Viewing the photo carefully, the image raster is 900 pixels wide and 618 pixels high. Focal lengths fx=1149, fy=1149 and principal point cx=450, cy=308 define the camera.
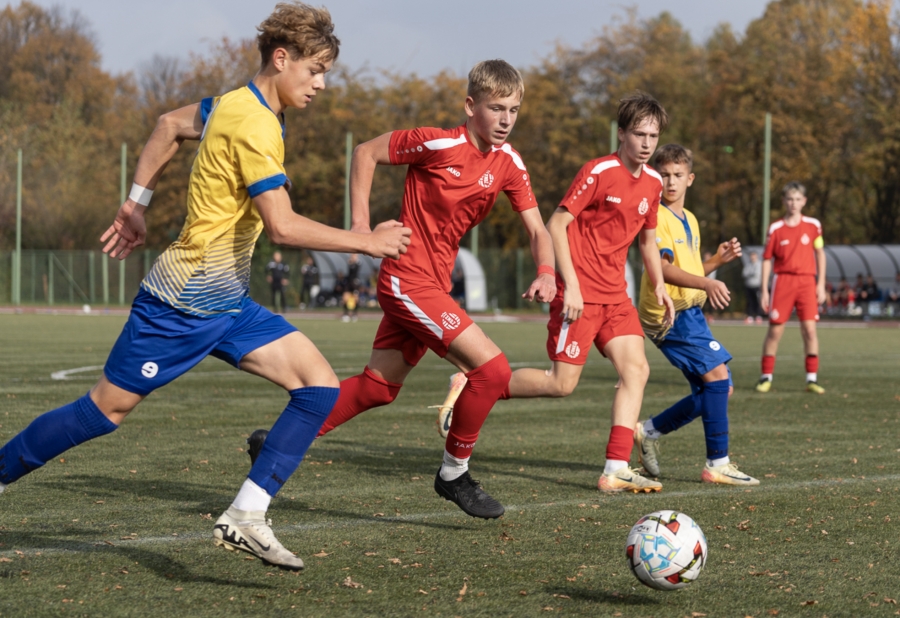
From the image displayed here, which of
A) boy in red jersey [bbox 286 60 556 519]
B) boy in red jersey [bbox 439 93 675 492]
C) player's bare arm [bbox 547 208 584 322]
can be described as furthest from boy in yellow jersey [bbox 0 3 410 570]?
boy in red jersey [bbox 439 93 675 492]

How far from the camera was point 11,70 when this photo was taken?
2564 inches

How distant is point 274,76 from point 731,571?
260 cm

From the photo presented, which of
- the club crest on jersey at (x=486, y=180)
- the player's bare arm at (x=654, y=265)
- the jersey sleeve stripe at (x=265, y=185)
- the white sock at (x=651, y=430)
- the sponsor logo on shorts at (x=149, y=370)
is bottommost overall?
the white sock at (x=651, y=430)

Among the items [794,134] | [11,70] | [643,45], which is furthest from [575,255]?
[11,70]

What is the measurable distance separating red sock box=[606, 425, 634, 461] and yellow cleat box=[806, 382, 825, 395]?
6332mm

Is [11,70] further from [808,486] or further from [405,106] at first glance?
[808,486]

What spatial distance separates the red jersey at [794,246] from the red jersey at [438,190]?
26.2 ft

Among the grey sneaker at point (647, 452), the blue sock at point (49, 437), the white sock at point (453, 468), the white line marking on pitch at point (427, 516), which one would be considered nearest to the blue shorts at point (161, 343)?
the blue sock at point (49, 437)

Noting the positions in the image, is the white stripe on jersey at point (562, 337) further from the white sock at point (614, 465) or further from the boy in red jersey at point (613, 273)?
the white sock at point (614, 465)

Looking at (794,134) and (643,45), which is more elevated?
(643,45)

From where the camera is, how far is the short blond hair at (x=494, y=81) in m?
5.43

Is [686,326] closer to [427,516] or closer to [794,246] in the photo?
[427,516]

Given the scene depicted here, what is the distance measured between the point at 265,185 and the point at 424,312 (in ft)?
4.97

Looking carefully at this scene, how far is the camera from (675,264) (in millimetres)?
7297
